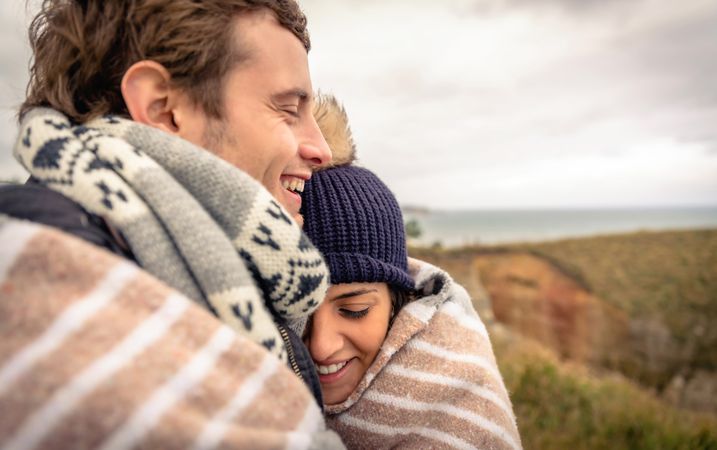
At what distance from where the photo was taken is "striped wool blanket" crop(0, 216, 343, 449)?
2.49 feet

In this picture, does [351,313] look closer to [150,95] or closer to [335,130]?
[335,130]

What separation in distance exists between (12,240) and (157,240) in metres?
0.27

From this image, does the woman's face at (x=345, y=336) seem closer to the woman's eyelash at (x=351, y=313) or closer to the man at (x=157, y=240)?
the woman's eyelash at (x=351, y=313)

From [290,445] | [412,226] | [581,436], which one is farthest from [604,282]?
[290,445]

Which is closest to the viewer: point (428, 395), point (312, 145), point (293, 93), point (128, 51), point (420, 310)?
point (128, 51)

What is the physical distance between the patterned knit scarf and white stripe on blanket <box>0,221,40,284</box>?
191 millimetres

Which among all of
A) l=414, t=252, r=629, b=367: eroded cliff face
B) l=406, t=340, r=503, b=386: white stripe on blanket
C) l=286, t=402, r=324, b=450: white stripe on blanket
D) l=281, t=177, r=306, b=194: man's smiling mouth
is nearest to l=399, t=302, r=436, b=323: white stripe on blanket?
l=406, t=340, r=503, b=386: white stripe on blanket

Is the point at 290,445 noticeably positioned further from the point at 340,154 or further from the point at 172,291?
the point at 340,154

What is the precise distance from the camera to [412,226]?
13414mm

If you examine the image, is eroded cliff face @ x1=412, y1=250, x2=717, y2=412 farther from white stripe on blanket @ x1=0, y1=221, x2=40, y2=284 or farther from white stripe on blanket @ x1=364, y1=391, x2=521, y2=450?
white stripe on blanket @ x1=0, y1=221, x2=40, y2=284

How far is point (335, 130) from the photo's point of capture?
98.7 inches

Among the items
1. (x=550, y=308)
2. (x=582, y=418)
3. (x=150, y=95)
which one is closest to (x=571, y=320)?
(x=550, y=308)

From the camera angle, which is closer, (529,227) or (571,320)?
(571,320)

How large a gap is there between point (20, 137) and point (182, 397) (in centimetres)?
82
